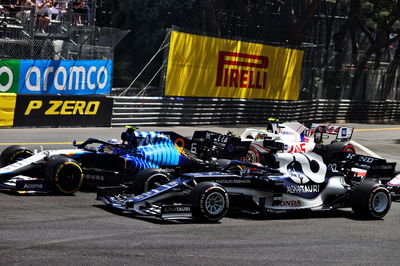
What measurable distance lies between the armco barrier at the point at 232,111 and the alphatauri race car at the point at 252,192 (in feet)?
41.5

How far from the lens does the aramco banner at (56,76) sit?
72.8 feet

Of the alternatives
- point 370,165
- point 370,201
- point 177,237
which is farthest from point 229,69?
point 177,237

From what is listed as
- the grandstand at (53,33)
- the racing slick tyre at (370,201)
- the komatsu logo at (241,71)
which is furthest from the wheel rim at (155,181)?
the komatsu logo at (241,71)

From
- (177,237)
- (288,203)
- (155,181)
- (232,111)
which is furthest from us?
(232,111)

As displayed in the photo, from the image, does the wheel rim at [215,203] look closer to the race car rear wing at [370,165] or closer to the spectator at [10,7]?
the race car rear wing at [370,165]

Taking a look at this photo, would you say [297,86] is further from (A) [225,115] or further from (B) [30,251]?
(B) [30,251]

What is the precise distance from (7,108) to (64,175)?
9.84 metres

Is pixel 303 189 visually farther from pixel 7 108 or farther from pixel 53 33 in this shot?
pixel 53 33

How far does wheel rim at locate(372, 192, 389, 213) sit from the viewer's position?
500 inches

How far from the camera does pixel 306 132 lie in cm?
1969

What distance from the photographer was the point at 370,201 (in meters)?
12.5

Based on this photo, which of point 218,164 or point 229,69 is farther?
point 229,69

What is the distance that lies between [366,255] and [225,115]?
19.9 meters

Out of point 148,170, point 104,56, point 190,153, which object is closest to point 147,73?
point 104,56
